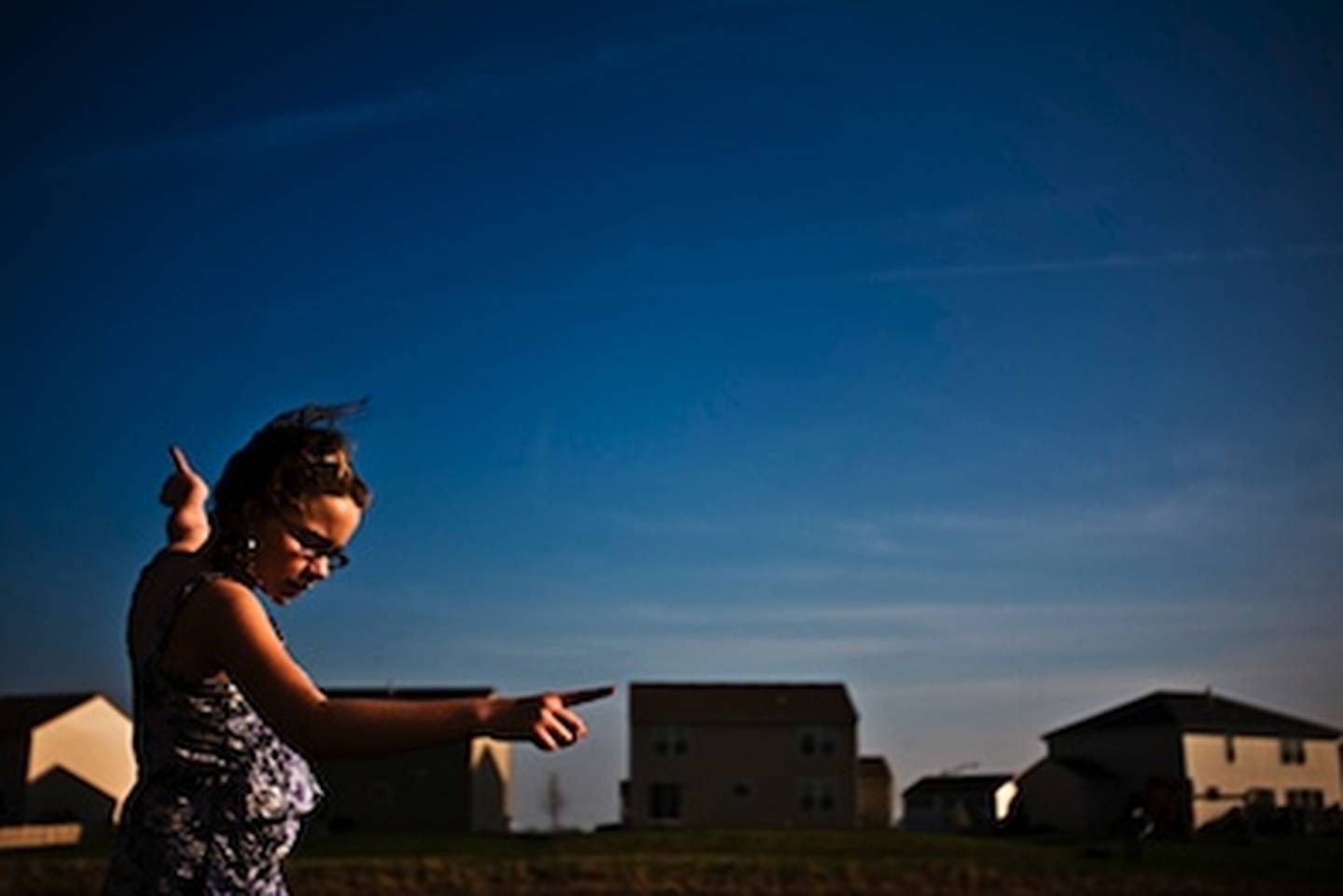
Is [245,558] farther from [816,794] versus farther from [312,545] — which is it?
[816,794]

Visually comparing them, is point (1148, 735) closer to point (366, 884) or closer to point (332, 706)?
point (366, 884)

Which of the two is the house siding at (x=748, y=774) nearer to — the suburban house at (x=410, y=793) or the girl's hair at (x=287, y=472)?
the suburban house at (x=410, y=793)

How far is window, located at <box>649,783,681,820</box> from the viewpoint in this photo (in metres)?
68.2

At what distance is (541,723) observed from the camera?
2555mm

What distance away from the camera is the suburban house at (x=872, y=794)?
224ft

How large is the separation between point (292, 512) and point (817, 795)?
6727cm

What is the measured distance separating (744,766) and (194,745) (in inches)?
2641

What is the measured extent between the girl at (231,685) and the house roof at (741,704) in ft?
221

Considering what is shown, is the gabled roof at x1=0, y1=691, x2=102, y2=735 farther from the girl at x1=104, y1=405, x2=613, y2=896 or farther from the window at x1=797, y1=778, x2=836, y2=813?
the girl at x1=104, y1=405, x2=613, y2=896

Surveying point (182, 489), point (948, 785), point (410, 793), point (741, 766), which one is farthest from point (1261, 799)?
point (182, 489)

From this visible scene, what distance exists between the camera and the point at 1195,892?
4222cm

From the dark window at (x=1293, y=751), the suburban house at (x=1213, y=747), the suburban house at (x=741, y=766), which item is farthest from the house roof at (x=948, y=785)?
the dark window at (x=1293, y=751)

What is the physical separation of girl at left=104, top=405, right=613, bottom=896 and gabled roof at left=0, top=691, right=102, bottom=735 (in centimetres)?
6626

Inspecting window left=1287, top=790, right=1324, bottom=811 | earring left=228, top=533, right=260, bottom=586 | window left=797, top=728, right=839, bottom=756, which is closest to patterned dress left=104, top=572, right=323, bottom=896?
earring left=228, top=533, right=260, bottom=586
